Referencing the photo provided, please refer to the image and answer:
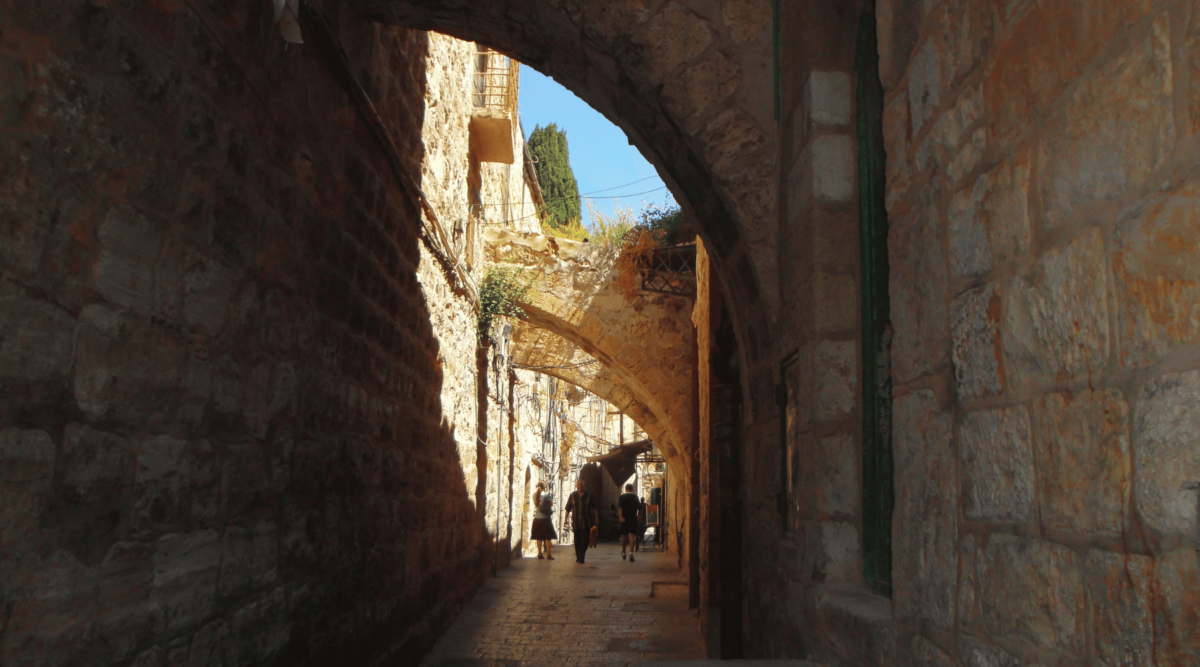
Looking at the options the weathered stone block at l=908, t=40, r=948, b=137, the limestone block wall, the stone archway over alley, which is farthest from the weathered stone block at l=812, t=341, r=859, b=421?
the weathered stone block at l=908, t=40, r=948, b=137

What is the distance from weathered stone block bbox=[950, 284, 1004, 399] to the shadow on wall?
6.21ft

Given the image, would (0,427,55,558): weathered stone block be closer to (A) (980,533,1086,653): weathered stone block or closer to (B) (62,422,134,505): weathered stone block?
(B) (62,422,134,505): weathered stone block

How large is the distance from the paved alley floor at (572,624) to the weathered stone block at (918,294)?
3.22 metres

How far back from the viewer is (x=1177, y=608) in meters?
0.82

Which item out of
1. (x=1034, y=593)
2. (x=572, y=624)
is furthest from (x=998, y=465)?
(x=572, y=624)

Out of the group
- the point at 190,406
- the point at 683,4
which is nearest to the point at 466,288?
the point at 683,4

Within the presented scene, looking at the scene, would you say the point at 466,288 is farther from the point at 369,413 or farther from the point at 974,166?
the point at 974,166

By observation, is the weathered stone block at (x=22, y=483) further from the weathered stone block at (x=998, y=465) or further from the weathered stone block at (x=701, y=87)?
the weathered stone block at (x=701, y=87)

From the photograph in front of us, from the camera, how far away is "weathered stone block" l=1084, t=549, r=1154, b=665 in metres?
0.87

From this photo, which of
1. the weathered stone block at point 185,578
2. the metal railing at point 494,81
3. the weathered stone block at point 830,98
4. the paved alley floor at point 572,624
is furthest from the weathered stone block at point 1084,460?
the metal railing at point 494,81

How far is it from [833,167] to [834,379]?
693mm

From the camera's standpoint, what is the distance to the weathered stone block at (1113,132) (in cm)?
86

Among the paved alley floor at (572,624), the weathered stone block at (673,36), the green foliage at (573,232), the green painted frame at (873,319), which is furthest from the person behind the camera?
the green foliage at (573,232)

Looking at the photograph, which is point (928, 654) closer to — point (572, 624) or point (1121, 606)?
point (1121, 606)
